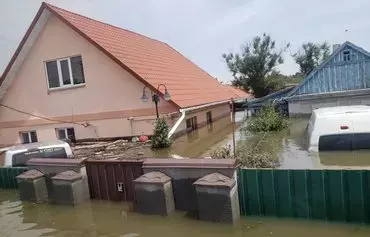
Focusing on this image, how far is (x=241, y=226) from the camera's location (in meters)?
5.90

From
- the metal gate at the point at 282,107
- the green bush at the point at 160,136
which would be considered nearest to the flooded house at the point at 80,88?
the green bush at the point at 160,136

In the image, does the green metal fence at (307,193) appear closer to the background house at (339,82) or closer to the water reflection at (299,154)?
the water reflection at (299,154)

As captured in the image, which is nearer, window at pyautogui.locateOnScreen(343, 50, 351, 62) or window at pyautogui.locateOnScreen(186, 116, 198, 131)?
window at pyautogui.locateOnScreen(186, 116, 198, 131)

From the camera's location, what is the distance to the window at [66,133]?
15055 millimetres

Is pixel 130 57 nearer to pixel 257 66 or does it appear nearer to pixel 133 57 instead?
pixel 133 57

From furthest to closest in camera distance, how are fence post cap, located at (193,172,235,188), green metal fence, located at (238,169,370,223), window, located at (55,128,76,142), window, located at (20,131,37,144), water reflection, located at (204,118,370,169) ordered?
window, located at (20,131,37,144) → window, located at (55,128,76,142) → water reflection, located at (204,118,370,169) → fence post cap, located at (193,172,235,188) → green metal fence, located at (238,169,370,223)

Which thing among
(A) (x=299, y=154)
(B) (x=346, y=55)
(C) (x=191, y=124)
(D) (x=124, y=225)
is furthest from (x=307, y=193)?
(B) (x=346, y=55)

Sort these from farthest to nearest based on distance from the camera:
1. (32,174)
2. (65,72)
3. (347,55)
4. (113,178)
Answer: (347,55), (65,72), (32,174), (113,178)

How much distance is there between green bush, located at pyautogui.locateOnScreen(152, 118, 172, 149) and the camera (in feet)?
38.5

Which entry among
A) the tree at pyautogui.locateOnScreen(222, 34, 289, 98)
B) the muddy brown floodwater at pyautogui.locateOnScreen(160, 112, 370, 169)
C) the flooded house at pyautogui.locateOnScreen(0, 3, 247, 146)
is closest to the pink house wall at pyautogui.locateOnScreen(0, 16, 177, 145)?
the flooded house at pyautogui.locateOnScreen(0, 3, 247, 146)

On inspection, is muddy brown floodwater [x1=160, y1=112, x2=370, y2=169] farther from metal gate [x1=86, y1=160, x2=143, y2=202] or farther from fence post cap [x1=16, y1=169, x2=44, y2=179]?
fence post cap [x1=16, y1=169, x2=44, y2=179]

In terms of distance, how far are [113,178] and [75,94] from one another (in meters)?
7.92

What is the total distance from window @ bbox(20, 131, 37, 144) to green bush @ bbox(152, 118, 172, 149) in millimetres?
7379

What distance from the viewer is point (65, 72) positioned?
14.9 meters
